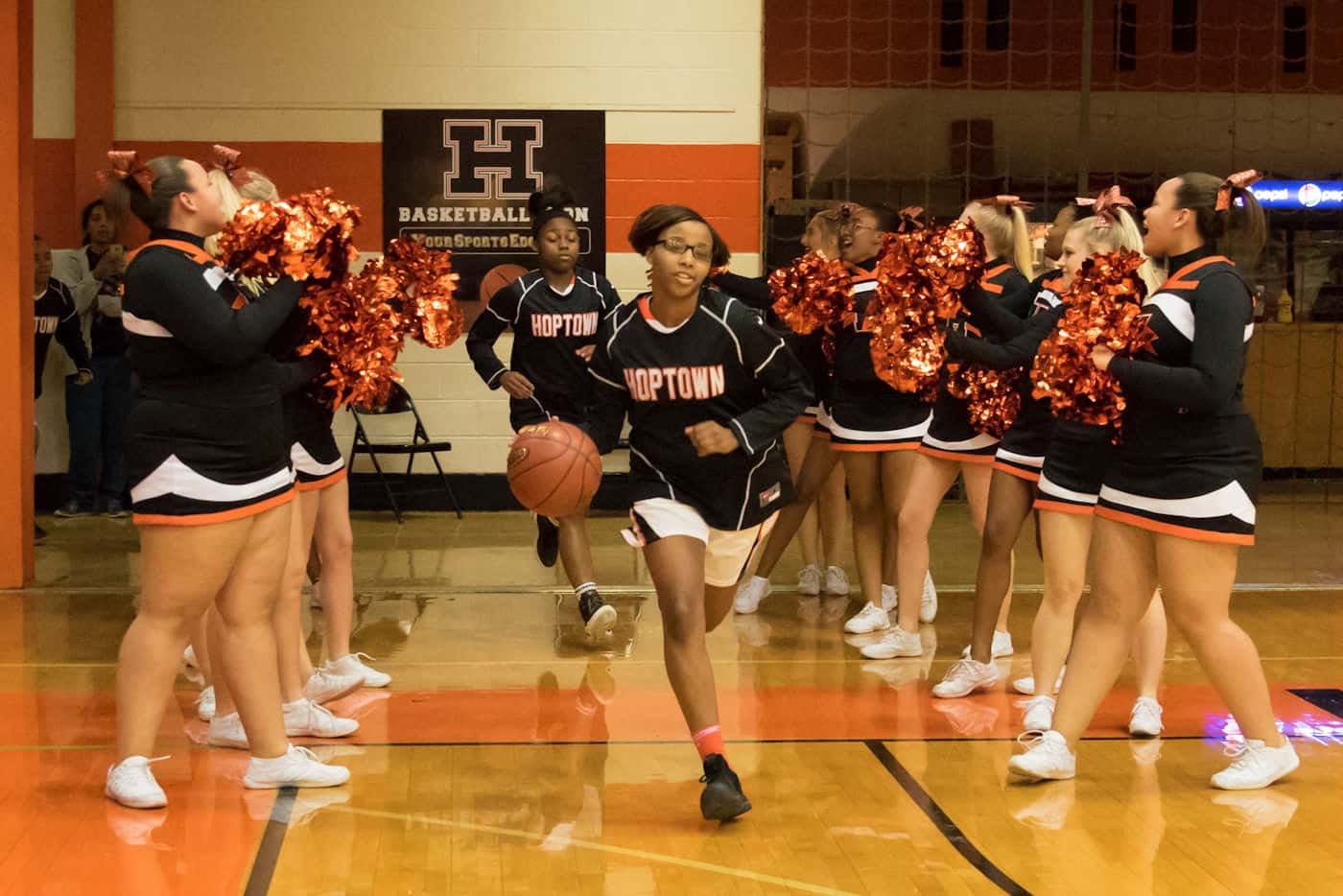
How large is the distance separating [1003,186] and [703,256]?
7709 millimetres

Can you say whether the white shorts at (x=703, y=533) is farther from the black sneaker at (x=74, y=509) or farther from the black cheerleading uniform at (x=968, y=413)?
the black sneaker at (x=74, y=509)

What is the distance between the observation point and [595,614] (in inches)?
261

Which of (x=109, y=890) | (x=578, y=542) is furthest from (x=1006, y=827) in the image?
(x=578, y=542)

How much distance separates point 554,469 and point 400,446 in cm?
559

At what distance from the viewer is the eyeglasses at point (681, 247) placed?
14.7 ft

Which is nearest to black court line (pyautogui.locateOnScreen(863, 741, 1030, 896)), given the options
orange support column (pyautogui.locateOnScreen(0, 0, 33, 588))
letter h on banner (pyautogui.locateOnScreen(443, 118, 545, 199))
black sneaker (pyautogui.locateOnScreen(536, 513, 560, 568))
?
black sneaker (pyautogui.locateOnScreen(536, 513, 560, 568))

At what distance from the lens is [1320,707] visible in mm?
5785

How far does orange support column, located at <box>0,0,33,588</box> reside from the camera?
785 centimetres

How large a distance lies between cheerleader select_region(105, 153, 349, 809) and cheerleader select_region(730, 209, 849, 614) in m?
2.90

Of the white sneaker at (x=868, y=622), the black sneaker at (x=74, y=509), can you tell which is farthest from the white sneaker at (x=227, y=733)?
the black sneaker at (x=74, y=509)

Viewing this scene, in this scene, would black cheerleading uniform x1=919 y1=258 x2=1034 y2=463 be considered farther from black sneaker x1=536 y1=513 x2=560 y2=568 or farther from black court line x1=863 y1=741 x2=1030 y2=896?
black sneaker x1=536 y1=513 x2=560 y2=568

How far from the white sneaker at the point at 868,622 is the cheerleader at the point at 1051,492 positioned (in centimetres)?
103

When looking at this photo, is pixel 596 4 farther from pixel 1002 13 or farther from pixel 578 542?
pixel 578 542

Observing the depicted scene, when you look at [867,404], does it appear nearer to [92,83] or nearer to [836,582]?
[836,582]
